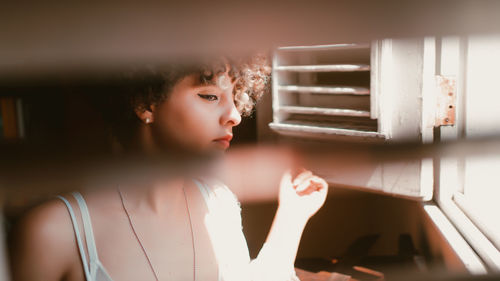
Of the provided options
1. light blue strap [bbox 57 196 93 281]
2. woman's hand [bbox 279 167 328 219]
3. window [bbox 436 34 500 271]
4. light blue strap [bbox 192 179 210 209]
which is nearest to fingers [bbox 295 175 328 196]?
woman's hand [bbox 279 167 328 219]

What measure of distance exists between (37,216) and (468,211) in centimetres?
114

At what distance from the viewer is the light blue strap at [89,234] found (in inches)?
30.1

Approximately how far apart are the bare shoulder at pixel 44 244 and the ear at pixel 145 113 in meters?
0.22

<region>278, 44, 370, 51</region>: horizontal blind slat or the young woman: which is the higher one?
<region>278, 44, 370, 51</region>: horizontal blind slat

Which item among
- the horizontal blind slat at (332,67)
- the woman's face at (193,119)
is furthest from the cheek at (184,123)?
the horizontal blind slat at (332,67)

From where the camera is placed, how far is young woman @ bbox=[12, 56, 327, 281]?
2.36 ft

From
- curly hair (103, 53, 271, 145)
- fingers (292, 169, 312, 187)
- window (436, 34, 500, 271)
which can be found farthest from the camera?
window (436, 34, 500, 271)

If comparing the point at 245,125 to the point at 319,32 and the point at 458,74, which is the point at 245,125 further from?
the point at 458,74

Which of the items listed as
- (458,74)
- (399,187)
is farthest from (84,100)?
(458,74)

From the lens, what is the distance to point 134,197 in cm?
85

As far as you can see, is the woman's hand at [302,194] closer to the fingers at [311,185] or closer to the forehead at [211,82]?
the fingers at [311,185]

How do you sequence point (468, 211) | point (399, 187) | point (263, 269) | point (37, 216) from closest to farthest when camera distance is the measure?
point (37, 216) → point (263, 269) → point (399, 187) → point (468, 211)

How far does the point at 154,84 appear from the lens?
0.71 metres

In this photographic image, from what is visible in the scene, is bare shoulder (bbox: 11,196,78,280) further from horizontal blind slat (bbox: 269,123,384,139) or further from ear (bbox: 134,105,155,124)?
horizontal blind slat (bbox: 269,123,384,139)
